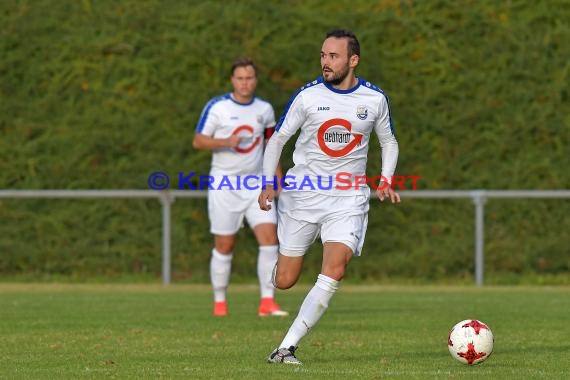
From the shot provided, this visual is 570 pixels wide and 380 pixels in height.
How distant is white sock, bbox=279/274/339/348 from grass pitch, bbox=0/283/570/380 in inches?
9.6

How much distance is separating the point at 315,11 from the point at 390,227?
301 centimetres

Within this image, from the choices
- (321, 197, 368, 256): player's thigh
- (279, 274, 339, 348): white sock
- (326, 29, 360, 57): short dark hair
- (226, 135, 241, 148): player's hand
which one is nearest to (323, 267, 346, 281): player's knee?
(279, 274, 339, 348): white sock

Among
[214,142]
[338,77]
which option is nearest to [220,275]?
[214,142]

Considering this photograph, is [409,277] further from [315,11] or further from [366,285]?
[315,11]

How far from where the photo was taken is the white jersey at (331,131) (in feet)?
30.7

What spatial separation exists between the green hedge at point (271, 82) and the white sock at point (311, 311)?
386 inches

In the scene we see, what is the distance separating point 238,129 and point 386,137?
13.5ft

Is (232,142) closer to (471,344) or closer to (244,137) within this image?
(244,137)

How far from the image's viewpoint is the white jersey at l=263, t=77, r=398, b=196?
9359 millimetres

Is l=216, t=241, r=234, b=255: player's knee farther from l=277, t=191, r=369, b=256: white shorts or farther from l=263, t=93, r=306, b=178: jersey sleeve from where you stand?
l=263, t=93, r=306, b=178: jersey sleeve

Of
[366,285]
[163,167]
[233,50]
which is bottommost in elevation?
[366,285]

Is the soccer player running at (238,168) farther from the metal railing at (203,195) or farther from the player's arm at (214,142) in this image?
the metal railing at (203,195)

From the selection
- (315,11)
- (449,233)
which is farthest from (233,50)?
(449,233)

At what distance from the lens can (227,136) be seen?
535 inches
